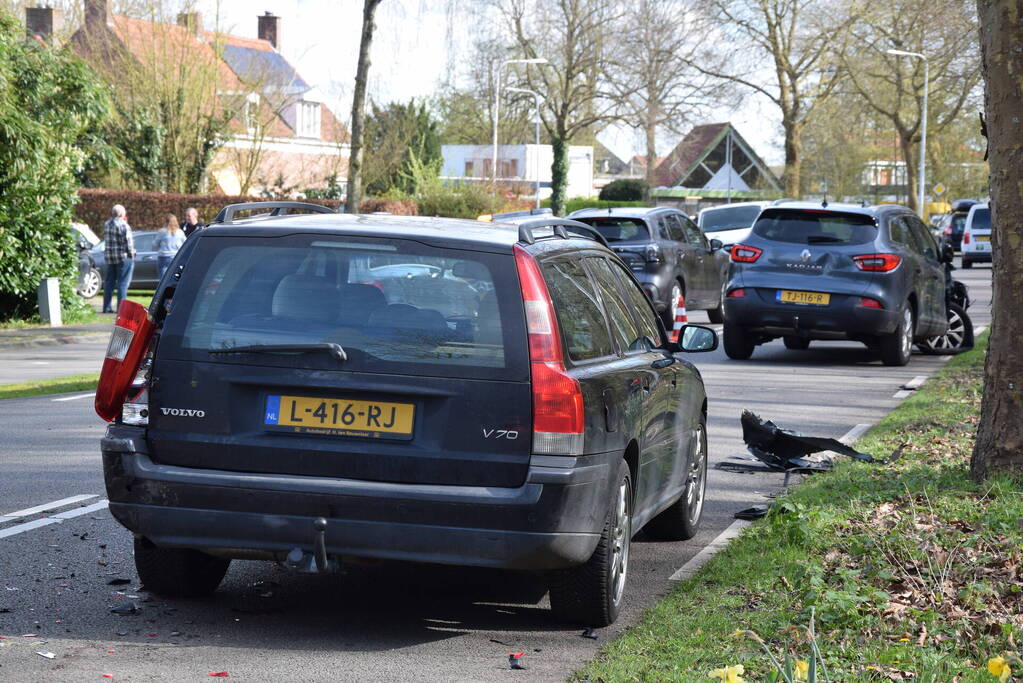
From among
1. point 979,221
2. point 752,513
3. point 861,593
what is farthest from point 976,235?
point 861,593

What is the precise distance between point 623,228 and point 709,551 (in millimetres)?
14153

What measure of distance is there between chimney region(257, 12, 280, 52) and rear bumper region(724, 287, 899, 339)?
7054 cm

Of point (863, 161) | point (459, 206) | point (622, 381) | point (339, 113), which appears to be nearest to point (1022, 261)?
point (622, 381)

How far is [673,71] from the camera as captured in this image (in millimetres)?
55250

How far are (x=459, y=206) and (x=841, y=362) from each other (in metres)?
30.0

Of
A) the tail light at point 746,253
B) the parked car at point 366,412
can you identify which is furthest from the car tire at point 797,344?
the parked car at point 366,412

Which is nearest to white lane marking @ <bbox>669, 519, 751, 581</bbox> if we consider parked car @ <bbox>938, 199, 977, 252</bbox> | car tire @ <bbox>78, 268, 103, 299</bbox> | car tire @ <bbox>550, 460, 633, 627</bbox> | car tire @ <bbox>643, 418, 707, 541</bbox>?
car tire @ <bbox>643, 418, 707, 541</bbox>

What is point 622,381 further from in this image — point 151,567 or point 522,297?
point 151,567

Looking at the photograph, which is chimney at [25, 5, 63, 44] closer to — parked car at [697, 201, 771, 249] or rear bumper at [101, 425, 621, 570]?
parked car at [697, 201, 771, 249]

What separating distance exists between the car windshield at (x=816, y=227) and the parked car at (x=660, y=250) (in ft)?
9.71

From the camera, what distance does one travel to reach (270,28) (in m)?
83.8

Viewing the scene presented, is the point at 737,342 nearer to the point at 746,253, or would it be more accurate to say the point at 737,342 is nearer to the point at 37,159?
the point at 746,253

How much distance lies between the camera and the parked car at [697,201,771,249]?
31547mm

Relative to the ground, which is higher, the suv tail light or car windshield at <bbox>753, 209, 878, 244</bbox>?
car windshield at <bbox>753, 209, 878, 244</bbox>
